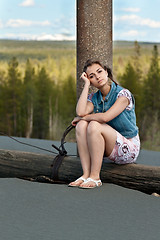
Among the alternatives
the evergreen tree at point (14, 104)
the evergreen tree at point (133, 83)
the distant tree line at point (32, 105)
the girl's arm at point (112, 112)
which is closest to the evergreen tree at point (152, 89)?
the evergreen tree at point (133, 83)

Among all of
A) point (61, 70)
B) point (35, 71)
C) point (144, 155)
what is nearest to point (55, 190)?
point (144, 155)

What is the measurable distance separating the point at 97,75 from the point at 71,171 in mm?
1040

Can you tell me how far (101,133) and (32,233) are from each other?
1370 mm

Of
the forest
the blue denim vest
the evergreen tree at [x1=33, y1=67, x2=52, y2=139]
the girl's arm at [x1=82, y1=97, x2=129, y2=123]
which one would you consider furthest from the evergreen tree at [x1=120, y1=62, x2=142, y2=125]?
the girl's arm at [x1=82, y1=97, x2=129, y2=123]

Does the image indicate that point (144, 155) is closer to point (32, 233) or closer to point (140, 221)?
point (140, 221)

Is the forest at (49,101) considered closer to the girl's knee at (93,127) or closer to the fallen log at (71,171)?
the fallen log at (71,171)

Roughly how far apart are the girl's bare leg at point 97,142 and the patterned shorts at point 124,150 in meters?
0.05

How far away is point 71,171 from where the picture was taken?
456 centimetres

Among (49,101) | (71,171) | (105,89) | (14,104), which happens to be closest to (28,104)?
(14,104)

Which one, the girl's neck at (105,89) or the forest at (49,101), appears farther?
the forest at (49,101)

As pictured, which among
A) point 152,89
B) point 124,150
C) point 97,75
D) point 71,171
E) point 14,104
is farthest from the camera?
point 152,89

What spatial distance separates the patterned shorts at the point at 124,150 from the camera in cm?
421

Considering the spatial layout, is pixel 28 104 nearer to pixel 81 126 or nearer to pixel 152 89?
pixel 152 89

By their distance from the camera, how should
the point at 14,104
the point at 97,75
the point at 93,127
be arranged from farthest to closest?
the point at 14,104
the point at 97,75
the point at 93,127
